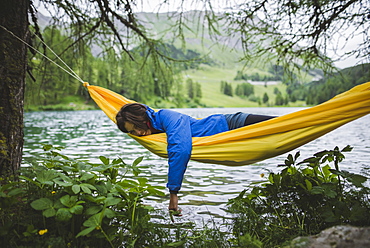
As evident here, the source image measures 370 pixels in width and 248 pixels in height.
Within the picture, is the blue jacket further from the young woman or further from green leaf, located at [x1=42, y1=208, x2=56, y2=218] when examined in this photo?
green leaf, located at [x1=42, y1=208, x2=56, y2=218]

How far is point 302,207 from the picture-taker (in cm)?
218

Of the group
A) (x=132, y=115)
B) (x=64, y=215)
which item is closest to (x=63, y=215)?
(x=64, y=215)

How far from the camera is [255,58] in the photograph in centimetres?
416

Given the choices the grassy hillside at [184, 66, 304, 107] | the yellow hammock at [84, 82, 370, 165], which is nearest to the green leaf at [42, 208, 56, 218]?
the yellow hammock at [84, 82, 370, 165]

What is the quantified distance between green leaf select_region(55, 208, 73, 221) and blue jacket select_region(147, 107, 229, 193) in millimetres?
952

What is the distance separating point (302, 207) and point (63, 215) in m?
1.64

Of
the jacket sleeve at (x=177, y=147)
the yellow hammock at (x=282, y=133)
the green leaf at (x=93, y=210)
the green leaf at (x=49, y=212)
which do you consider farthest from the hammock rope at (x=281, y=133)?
the green leaf at (x=49, y=212)

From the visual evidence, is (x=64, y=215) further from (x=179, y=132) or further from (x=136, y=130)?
(x=136, y=130)

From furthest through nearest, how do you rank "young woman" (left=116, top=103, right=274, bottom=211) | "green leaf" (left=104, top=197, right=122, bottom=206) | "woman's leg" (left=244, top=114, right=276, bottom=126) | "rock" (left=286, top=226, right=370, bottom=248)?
1. "woman's leg" (left=244, top=114, right=276, bottom=126)
2. "young woman" (left=116, top=103, right=274, bottom=211)
3. "green leaf" (left=104, top=197, right=122, bottom=206)
4. "rock" (left=286, top=226, right=370, bottom=248)

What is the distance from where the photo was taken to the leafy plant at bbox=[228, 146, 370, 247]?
185cm

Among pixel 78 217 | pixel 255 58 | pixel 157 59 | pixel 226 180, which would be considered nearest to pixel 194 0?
pixel 157 59

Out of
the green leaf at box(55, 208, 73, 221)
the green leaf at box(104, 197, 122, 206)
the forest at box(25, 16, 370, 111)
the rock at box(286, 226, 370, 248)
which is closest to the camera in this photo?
the rock at box(286, 226, 370, 248)

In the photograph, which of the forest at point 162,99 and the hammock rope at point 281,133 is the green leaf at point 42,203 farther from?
the hammock rope at point 281,133

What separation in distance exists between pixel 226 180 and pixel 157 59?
2.00 meters
